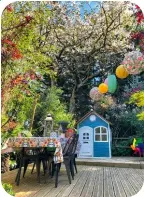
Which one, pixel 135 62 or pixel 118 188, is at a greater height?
pixel 135 62

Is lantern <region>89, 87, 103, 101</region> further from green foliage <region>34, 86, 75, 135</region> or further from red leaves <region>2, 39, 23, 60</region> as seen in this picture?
red leaves <region>2, 39, 23, 60</region>

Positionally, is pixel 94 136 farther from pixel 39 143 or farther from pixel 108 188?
pixel 39 143

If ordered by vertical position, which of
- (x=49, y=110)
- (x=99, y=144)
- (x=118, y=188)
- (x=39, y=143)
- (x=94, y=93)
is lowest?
(x=118, y=188)

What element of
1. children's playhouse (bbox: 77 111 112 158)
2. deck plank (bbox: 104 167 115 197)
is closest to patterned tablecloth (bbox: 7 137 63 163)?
deck plank (bbox: 104 167 115 197)

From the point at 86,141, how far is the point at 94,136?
0.29m

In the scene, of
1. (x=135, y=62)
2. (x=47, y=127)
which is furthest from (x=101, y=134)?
(x=135, y=62)

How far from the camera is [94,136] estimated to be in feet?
24.1

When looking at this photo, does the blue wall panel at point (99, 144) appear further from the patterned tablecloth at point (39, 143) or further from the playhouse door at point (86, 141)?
the patterned tablecloth at point (39, 143)

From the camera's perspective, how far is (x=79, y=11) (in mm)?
8055

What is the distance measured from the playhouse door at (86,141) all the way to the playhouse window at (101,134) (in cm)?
19

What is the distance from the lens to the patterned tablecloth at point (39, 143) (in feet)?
10.7

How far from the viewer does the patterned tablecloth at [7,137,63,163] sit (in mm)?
3266

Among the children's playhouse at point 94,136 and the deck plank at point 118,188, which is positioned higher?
the children's playhouse at point 94,136

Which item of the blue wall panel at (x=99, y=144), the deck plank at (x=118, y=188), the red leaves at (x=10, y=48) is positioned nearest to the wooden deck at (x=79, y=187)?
the deck plank at (x=118, y=188)
